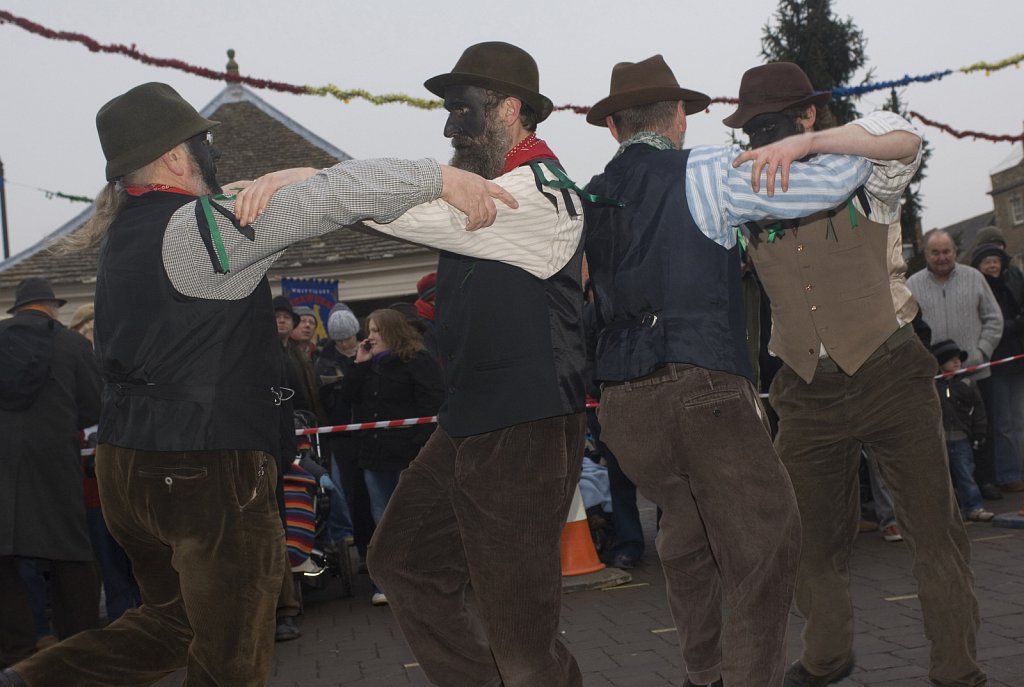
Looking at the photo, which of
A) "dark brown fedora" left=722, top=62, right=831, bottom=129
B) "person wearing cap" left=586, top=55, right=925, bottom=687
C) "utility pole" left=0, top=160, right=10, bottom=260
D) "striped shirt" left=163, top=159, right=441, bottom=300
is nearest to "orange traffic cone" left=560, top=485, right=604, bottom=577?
"dark brown fedora" left=722, top=62, right=831, bottom=129

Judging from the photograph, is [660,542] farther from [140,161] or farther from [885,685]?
[140,161]

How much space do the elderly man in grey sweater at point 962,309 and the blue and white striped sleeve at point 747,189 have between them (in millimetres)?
6344

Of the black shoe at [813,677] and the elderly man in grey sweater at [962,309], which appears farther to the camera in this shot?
the elderly man in grey sweater at [962,309]

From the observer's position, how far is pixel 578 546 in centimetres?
778

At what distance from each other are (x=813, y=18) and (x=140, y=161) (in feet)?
111

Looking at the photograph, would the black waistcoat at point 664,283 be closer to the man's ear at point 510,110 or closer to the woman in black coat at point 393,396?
the man's ear at point 510,110

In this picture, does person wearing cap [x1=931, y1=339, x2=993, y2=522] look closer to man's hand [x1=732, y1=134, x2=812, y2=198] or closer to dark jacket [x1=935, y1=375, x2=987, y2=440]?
dark jacket [x1=935, y1=375, x2=987, y2=440]

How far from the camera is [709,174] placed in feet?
11.5

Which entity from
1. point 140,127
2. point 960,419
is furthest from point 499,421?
point 960,419

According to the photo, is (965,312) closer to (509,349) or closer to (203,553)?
(509,349)

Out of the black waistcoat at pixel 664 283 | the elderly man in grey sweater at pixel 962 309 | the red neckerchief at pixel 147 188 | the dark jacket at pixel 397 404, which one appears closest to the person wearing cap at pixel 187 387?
the red neckerchief at pixel 147 188

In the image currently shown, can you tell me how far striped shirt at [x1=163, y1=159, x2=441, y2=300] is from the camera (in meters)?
2.84

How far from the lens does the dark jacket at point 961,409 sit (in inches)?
358

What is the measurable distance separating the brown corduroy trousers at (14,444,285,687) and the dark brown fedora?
2.24 m
